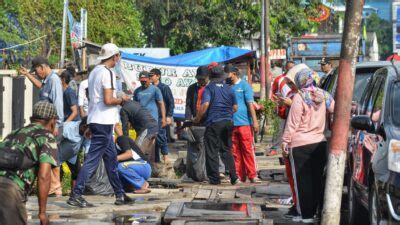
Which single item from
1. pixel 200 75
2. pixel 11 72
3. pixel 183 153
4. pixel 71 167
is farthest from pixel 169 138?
pixel 71 167

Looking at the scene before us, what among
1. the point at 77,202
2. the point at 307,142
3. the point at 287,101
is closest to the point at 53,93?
the point at 77,202

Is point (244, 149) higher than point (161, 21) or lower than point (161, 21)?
lower

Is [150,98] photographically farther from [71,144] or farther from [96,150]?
[96,150]

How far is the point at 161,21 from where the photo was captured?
45.4 meters

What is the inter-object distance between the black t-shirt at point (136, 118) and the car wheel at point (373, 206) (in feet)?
21.3

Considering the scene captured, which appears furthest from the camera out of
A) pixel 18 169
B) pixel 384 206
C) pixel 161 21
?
pixel 161 21

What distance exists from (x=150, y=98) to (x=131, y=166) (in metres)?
3.77

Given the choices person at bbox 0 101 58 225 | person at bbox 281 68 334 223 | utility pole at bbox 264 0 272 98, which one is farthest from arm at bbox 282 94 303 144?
utility pole at bbox 264 0 272 98

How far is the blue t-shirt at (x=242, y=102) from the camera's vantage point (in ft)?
47.8

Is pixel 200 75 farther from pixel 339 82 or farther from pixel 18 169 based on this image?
pixel 18 169

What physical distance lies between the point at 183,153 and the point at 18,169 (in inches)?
413

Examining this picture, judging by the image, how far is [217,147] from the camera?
1430 cm

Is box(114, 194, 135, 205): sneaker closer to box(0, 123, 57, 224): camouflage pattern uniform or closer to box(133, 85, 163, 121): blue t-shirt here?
box(0, 123, 57, 224): camouflage pattern uniform

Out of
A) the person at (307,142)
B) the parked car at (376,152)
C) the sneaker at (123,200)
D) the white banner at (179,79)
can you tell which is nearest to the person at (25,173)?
the parked car at (376,152)
